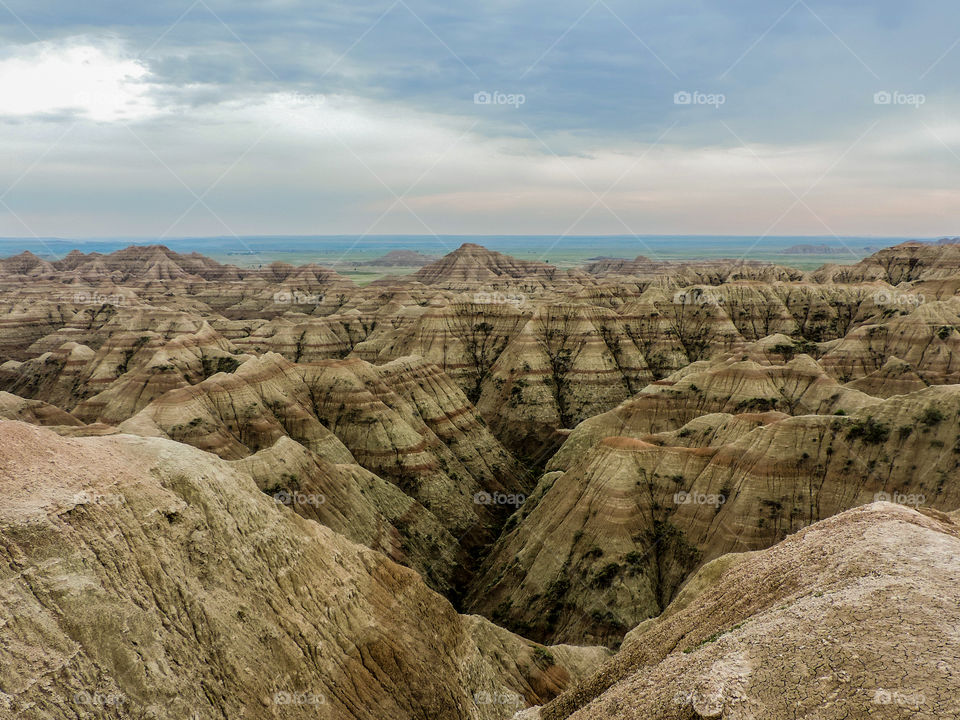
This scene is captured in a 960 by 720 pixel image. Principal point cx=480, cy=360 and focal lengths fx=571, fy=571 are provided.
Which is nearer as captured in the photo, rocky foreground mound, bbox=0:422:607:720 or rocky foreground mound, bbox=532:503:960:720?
rocky foreground mound, bbox=532:503:960:720

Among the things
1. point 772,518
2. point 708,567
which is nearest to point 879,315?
point 772,518

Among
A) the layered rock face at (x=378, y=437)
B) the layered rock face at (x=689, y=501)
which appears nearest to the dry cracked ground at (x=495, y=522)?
the layered rock face at (x=689, y=501)

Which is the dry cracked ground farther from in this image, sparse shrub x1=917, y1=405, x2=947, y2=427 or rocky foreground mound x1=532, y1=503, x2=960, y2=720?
sparse shrub x1=917, y1=405, x2=947, y2=427

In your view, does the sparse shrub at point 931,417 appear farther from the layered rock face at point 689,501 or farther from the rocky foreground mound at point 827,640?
the rocky foreground mound at point 827,640

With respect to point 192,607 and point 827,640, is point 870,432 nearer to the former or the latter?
point 827,640

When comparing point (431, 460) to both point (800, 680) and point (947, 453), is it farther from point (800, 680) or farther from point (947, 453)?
point (800, 680)

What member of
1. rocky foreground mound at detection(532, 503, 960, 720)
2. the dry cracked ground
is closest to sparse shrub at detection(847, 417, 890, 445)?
the dry cracked ground

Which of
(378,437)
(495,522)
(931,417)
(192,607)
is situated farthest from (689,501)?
(192,607)
